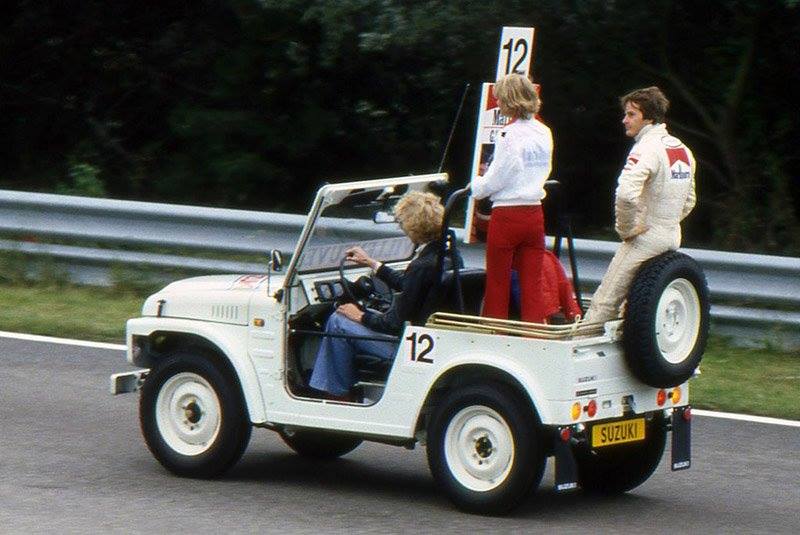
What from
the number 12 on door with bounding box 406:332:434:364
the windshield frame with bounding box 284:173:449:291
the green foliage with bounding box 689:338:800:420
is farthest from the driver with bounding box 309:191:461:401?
the green foliage with bounding box 689:338:800:420

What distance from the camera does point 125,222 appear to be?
13.7 meters

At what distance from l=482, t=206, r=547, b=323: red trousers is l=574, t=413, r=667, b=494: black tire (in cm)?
79

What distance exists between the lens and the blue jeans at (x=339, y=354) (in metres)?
7.57

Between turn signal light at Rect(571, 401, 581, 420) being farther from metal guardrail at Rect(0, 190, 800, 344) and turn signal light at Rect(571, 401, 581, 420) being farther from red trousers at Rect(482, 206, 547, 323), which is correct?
metal guardrail at Rect(0, 190, 800, 344)

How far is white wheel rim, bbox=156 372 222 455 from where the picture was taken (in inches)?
307

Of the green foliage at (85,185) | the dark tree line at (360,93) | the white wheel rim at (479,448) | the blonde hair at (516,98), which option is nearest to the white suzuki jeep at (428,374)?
the white wheel rim at (479,448)

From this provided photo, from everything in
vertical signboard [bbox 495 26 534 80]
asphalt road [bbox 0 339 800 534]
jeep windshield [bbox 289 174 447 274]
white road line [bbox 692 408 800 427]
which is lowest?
asphalt road [bbox 0 339 800 534]

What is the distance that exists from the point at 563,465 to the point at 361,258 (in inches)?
57.5

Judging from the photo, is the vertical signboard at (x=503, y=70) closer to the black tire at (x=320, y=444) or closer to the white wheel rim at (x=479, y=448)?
the black tire at (x=320, y=444)

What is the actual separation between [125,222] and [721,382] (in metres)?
5.59

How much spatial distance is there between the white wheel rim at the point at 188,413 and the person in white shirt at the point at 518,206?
1.45m

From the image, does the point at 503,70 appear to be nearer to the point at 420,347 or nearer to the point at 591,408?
the point at 420,347

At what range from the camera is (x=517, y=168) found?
7293mm

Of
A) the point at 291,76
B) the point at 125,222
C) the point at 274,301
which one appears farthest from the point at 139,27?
the point at 274,301
